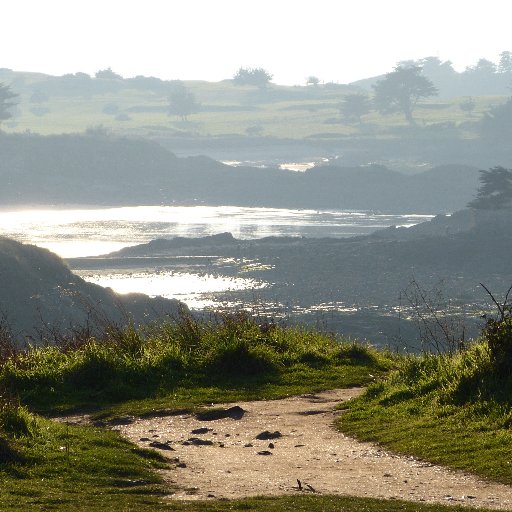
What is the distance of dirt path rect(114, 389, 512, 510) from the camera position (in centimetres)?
1048

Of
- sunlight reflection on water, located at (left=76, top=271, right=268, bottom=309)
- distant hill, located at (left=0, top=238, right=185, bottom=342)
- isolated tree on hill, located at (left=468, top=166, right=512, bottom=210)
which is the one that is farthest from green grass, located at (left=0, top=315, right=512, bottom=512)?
isolated tree on hill, located at (left=468, top=166, right=512, bottom=210)

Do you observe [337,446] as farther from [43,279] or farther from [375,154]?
[375,154]

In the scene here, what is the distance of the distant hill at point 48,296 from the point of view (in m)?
46.4

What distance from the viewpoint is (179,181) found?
162875mm

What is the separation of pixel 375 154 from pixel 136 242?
93118 millimetres

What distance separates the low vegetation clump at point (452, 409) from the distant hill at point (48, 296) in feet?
99.3

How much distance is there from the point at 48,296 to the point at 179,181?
115m

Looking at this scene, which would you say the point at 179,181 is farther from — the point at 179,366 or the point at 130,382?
the point at 130,382

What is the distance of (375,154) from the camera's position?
18812 centimetres

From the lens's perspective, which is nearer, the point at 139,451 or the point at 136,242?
the point at 139,451

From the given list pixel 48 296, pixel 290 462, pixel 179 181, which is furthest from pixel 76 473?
pixel 179 181

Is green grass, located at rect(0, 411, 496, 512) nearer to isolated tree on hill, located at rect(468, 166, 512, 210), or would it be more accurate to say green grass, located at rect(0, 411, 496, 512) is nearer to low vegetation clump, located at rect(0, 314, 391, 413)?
low vegetation clump, located at rect(0, 314, 391, 413)

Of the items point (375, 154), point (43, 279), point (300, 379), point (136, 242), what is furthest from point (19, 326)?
point (375, 154)

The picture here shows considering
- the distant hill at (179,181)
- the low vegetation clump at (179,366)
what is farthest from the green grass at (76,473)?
the distant hill at (179,181)
